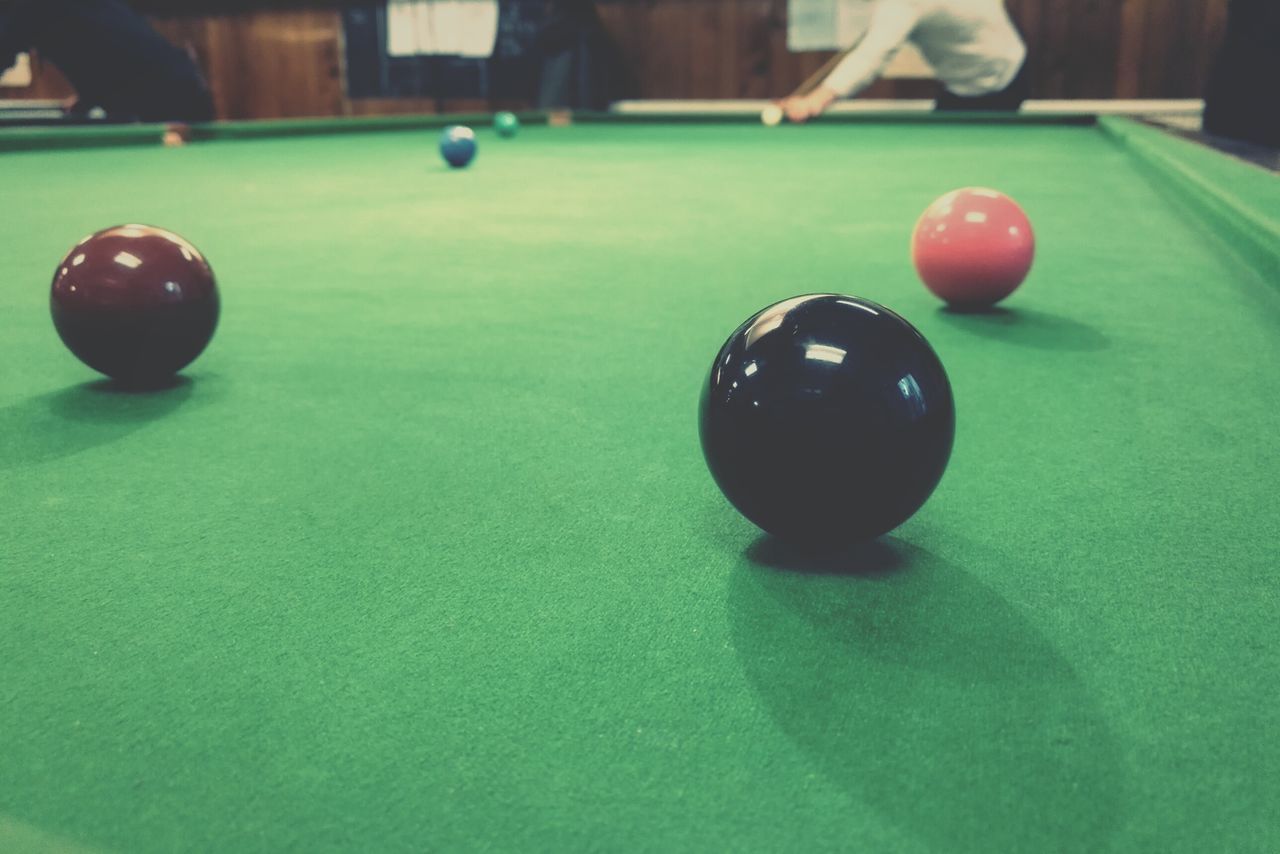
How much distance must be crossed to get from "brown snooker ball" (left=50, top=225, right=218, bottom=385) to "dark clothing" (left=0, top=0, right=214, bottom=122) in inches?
226

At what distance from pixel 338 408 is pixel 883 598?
1.17 metres

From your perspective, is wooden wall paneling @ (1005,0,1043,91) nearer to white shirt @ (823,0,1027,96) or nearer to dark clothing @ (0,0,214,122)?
white shirt @ (823,0,1027,96)

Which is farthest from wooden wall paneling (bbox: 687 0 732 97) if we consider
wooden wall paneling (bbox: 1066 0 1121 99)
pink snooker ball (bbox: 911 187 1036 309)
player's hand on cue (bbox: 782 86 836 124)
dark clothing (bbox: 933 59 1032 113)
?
pink snooker ball (bbox: 911 187 1036 309)

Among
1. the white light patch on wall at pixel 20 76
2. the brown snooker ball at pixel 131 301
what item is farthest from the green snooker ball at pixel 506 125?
the white light patch on wall at pixel 20 76

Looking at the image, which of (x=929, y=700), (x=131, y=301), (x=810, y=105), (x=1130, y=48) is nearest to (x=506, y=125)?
(x=810, y=105)

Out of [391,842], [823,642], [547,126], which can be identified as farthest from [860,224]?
[547,126]

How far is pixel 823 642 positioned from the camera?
3.53 ft

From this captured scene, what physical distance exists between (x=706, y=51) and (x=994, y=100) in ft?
12.7

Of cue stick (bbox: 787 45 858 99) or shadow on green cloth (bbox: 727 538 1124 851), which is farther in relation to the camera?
cue stick (bbox: 787 45 858 99)

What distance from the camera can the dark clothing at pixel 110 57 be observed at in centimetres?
679

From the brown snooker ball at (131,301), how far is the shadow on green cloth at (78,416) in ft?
0.19

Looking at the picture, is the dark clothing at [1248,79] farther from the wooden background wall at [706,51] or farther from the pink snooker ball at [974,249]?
the wooden background wall at [706,51]

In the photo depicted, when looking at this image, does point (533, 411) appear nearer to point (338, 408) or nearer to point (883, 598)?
point (338, 408)

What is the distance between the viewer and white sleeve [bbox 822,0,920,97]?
6.54m
